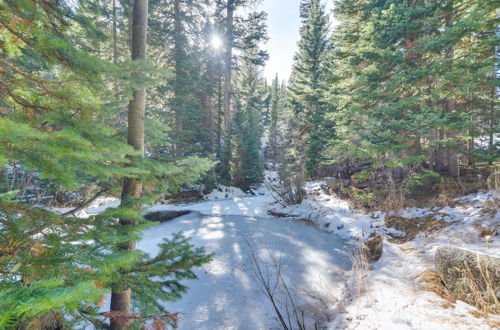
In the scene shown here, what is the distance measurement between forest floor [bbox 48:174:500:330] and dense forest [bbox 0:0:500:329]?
2.67 feet

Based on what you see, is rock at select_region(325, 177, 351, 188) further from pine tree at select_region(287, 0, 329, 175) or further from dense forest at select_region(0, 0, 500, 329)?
pine tree at select_region(287, 0, 329, 175)

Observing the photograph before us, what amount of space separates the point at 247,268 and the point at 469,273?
3946 mm

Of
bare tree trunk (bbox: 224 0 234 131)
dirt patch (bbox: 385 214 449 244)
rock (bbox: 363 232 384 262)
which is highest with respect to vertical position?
bare tree trunk (bbox: 224 0 234 131)

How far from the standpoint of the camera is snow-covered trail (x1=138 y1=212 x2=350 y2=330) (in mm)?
3830

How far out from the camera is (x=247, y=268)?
542 cm

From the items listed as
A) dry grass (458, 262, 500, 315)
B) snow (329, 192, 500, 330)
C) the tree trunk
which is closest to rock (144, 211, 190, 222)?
the tree trunk

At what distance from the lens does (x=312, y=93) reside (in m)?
13.9

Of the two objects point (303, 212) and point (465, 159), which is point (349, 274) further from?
point (465, 159)

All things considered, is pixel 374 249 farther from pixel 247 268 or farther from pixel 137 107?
pixel 137 107

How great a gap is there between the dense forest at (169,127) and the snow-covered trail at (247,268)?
1009mm

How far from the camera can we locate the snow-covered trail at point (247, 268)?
12.6ft

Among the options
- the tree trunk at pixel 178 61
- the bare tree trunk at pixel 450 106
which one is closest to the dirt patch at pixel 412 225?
the bare tree trunk at pixel 450 106

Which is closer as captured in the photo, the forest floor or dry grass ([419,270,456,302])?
the forest floor

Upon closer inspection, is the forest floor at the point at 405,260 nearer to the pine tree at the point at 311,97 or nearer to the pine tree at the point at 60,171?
the pine tree at the point at 60,171
